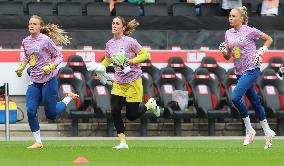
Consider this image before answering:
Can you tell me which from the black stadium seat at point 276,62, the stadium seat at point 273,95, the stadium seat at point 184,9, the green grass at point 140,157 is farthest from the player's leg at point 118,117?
the stadium seat at point 184,9

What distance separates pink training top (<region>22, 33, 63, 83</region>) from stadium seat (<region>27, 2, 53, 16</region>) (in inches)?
342

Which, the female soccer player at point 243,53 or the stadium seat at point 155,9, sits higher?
the stadium seat at point 155,9

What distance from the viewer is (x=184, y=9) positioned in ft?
94.0

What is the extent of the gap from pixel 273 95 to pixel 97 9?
490cm

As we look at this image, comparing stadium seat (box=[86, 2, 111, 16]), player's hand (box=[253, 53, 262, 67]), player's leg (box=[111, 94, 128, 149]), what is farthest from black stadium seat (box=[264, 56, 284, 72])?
player's leg (box=[111, 94, 128, 149])

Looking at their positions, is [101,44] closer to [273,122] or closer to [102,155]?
[273,122]

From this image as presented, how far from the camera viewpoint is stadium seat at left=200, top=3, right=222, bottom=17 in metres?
28.9

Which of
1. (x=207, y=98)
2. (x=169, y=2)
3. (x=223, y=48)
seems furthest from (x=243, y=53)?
(x=169, y=2)

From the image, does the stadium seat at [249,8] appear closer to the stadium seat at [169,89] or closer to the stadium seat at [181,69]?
the stadium seat at [181,69]

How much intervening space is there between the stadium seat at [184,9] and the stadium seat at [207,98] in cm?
241

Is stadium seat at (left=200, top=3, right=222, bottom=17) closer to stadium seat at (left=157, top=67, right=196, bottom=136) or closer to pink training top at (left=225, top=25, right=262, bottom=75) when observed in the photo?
stadium seat at (left=157, top=67, right=196, bottom=136)

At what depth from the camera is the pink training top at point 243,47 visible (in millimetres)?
18781

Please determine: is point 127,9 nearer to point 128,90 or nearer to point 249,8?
point 249,8

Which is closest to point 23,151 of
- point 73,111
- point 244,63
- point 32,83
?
point 32,83
